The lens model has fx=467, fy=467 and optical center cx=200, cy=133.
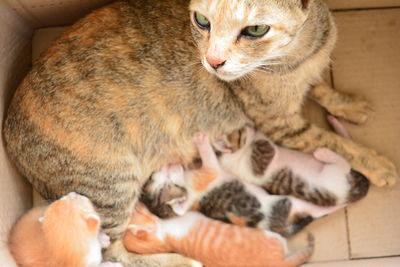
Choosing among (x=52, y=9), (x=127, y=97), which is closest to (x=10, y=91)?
(x=52, y=9)

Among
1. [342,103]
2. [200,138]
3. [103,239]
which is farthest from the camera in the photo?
[342,103]

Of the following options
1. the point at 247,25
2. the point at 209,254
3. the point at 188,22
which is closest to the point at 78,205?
the point at 209,254

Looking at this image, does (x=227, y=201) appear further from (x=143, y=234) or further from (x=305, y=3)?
(x=305, y=3)

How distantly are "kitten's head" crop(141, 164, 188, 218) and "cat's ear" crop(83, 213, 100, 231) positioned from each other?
0.33 m

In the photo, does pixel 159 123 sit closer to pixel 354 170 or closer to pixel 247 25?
pixel 247 25

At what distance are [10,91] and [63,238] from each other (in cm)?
72

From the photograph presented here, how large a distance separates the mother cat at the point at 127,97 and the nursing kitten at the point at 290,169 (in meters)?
0.15

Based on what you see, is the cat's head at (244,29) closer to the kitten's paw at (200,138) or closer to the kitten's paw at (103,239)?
the kitten's paw at (200,138)

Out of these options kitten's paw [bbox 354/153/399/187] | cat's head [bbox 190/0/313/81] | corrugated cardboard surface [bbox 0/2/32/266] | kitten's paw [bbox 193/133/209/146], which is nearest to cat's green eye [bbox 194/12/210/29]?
cat's head [bbox 190/0/313/81]

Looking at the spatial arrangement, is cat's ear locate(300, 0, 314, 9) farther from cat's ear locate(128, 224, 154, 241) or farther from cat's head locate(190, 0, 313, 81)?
cat's ear locate(128, 224, 154, 241)

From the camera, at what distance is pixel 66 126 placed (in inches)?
70.8

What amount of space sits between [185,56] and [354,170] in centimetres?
93

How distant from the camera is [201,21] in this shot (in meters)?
1.58

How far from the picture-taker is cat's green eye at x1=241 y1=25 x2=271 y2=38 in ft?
4.81
